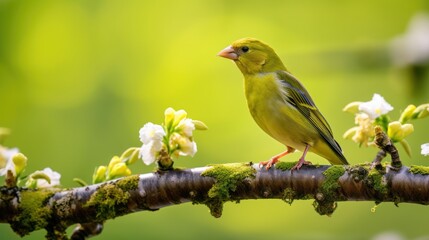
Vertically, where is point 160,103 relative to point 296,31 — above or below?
below

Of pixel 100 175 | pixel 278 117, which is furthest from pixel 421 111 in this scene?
pixel 100 175

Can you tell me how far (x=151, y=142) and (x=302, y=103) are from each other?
1.75 m

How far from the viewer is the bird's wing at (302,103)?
495 cm

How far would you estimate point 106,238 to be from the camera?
1066 cm

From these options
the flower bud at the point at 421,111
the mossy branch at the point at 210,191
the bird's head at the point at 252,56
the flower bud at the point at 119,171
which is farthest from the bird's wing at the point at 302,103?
the flower bud at the point at 119,171

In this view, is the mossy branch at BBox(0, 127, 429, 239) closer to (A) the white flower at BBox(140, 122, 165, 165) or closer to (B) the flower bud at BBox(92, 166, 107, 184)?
(A) the white flower at BBox(140, 122, 165, 165)

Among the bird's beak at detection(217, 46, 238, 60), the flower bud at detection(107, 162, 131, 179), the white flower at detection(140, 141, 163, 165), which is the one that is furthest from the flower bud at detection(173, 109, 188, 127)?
the bird's beak at detection(217, 46, 238, 60)

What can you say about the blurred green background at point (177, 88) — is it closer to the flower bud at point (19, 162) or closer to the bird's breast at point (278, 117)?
the bird's breast at point (278, 117)

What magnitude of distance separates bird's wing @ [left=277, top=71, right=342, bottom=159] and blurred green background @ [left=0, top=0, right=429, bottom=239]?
4.99m

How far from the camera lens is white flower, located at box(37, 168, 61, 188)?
3.80 meters

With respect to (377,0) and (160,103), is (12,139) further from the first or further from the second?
(377,0)

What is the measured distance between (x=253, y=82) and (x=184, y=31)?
9.38m

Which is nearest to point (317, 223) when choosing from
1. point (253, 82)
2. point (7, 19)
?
point (7, 19)

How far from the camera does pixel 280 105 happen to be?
16.1 ft
